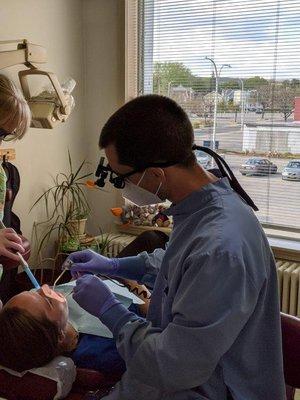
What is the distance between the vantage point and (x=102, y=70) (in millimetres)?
3297

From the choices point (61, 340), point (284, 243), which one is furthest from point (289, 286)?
point (61, 340)

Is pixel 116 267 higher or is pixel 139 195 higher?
pixel 139 195

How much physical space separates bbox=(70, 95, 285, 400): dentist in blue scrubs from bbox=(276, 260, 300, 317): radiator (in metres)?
1.52

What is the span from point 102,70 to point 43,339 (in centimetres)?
234

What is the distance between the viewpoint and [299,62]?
8.85ft

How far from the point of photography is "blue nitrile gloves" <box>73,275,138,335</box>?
3.92ft

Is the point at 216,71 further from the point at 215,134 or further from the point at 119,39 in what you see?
the point at 119,39

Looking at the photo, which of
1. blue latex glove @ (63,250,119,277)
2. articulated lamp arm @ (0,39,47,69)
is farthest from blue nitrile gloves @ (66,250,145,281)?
articulated lamp arm @ (0,39,47,69)

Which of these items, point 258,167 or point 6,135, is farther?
point 258,167

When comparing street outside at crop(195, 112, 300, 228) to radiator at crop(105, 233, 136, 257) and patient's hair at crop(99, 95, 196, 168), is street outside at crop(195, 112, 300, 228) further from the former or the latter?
patient's hair at crop(99, 95, 196, 168)

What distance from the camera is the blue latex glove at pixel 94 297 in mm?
1246

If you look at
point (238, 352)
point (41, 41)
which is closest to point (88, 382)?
point (238, 352)

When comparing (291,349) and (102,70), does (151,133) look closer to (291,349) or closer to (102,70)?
(291,349)

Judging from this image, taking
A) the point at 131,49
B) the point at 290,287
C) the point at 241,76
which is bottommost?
the point at 290,287
